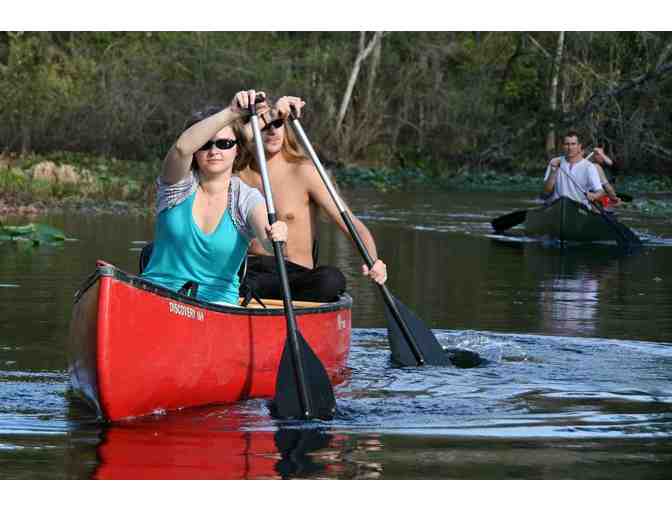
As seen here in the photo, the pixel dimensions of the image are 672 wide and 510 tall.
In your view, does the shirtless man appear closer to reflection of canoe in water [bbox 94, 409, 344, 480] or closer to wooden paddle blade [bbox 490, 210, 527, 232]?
reflection of canoe in water [bbox 94, 409, 344, 480]

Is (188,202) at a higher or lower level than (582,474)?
higher

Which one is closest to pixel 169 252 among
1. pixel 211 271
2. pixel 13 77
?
pixel 211 271

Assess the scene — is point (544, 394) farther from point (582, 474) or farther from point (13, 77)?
point (13, 77)

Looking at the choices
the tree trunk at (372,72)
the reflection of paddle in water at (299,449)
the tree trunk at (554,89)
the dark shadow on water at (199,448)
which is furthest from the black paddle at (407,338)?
the tree trunk at (372,72)

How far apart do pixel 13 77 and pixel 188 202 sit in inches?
1054

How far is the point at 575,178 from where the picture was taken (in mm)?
17641

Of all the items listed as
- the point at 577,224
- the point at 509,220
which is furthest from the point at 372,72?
the point at 577,224

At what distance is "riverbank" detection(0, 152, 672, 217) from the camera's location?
21.4 meters

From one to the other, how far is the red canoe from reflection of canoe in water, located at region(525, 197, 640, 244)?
10.1 meters

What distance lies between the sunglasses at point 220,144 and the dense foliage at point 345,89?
22306 millimetres

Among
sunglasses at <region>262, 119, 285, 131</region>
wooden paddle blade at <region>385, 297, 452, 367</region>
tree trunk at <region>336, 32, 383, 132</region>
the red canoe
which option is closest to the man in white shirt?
wooden paddle blade at <region>385, 297, 452, 367</region>

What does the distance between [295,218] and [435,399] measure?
1.57 metres

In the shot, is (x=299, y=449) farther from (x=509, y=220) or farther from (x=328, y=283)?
(x=509, y=220)

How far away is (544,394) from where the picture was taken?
7574 mm
